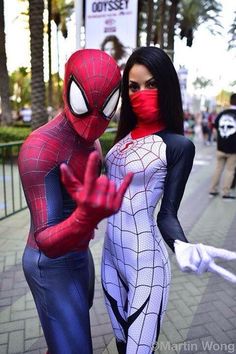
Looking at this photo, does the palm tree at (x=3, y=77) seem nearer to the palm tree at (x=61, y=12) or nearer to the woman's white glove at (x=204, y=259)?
the palm tree at (x=61, y=12)

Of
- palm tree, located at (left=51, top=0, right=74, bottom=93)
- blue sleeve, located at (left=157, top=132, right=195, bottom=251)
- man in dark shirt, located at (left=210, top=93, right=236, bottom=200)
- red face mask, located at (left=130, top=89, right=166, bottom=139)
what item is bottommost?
man in dark shirt, located at (left=210, top=93, right=236, bottom=200)

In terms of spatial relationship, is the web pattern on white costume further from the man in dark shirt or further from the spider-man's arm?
the man in dark shirt

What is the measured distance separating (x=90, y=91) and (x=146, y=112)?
37cm

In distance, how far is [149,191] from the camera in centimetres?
158

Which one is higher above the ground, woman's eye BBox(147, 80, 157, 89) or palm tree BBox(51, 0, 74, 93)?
palm tree BBox(51, 0, 74, 93)

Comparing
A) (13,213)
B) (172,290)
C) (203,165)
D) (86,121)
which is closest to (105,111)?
(86,121)

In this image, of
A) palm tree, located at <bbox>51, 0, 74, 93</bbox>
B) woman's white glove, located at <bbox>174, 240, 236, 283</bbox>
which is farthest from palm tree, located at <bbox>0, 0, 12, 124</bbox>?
woman's white glove, located at <bbox>174, 240, 236, 283</bbox>

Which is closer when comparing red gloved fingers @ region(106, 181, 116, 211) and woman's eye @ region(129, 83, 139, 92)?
red gloved fingers @ region(106, 181, 116, 211)

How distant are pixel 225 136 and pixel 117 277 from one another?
17.7 ft

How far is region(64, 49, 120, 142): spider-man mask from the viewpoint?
132 centimetres

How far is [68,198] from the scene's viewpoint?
1450 millimetres

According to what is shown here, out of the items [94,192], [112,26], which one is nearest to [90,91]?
[94,192]

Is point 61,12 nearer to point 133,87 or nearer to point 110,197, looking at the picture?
point 133,87

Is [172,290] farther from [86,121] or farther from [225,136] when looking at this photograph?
[225,136]
